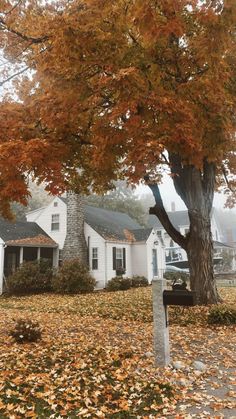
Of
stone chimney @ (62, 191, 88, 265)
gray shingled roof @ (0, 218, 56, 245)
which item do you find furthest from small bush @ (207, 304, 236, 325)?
gray shingled roof @ (0, 218, 56, 245)

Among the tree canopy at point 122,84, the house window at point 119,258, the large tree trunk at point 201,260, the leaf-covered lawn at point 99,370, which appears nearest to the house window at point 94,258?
the house window at point 119,258

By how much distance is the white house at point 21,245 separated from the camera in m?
22.6

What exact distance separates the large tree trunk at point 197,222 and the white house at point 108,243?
11.5m

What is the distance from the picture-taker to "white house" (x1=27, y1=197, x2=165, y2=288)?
24.7 meters

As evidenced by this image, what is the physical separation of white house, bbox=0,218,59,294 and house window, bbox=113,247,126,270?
13.6ft

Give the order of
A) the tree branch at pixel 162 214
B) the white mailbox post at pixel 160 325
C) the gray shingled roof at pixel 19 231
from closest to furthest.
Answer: the white mailbox post at pixel 160 325
the tree branch at pixel 162 214
the gray shingled roof at pixel 19 231

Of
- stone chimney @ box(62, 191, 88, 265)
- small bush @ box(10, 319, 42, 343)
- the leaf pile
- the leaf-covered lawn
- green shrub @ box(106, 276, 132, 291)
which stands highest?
stone chimney @ box(62, 191, 88, 265)

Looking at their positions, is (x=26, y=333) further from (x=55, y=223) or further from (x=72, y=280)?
(x=55, y=223)

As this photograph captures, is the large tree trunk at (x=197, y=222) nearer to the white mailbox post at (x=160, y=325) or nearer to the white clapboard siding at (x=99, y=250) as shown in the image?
the white mailbox post at (x=160, y=325)

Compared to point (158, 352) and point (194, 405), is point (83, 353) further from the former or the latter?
point (194, 405)

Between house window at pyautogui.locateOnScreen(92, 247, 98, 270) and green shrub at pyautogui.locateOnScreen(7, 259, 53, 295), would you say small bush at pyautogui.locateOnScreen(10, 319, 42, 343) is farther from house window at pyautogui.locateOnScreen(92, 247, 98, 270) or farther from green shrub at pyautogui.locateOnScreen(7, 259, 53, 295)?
house window at pyautogui.locateOnScreen(92, 247, 98, 270)

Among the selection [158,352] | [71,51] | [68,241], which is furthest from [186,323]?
[68,241]

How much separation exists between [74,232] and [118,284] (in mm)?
4685

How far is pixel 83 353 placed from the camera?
7.12 m
